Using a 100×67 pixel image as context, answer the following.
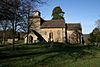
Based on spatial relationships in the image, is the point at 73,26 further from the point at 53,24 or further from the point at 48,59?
the point at 48,59

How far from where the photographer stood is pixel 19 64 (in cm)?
2172

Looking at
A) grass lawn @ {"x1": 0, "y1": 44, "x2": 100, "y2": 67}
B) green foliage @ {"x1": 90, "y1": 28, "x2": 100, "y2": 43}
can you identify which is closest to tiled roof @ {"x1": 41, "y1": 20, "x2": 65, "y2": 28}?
green foliage @ {"x1": 90, "y1": 28, "x2": 100, "y2": 43}

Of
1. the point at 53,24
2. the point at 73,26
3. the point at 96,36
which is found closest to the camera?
the point at 96,36

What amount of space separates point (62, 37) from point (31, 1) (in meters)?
75.4

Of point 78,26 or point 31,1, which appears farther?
point 78,26

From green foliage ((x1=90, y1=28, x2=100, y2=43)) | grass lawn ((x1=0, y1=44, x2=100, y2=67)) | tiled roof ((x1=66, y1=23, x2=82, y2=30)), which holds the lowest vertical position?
grass lawn ((x1=0, y1=44, x2=100, y2=67))

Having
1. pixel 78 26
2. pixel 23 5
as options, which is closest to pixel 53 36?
pixel 78 26

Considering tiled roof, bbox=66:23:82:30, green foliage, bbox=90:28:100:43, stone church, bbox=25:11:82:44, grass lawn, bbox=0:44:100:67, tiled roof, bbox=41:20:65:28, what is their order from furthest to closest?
tiled roof, bbox=66:23:82:30 → tiled roof, bbox=41:20:65:28 → stone church, bbox=25:11:82:44 → green foliage, bbox=90:28:100:43 → grass lawn, bbox=0:44:100:67

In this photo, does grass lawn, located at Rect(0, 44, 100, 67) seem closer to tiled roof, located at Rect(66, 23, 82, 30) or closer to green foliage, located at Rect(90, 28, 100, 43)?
green foliage, located at Rect(90, 28, 100, 43)

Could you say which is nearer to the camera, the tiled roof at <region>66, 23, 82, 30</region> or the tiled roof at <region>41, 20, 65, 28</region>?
the tiled roof at <region>41, 20, 65, 28</region>

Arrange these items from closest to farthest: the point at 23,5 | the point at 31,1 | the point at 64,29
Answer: the point at 31,1, the point at 23,5, the point at 64,29

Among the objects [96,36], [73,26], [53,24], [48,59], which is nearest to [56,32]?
[53,24]

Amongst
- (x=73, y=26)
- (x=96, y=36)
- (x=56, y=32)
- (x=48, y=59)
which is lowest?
(x=48, y=59)

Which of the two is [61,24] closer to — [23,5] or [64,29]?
[64,29]
